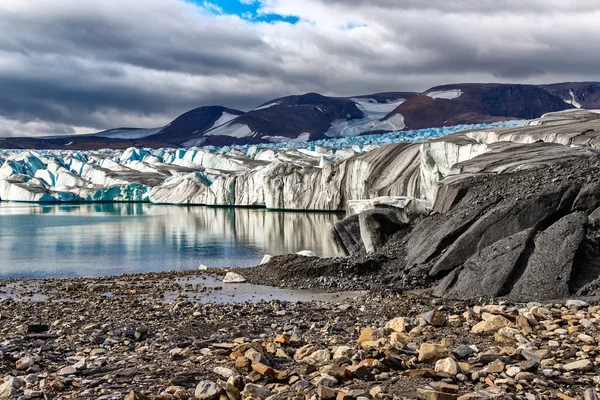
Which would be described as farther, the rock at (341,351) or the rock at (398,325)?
the rock at (398,325)

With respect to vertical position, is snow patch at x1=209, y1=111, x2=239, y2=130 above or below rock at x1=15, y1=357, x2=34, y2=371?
above

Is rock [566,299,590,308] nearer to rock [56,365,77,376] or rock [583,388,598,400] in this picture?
rock [583,388,598,400]

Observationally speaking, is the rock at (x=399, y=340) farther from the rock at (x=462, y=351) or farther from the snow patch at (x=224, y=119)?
the snow patch at (x=224, y=119)

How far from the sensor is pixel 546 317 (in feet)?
21.2

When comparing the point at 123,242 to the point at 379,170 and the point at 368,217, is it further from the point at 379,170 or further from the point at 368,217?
the point at 379,170

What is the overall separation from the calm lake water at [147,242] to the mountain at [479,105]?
100025mm

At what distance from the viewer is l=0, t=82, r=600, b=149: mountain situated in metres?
138

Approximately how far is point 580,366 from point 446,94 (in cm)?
15833

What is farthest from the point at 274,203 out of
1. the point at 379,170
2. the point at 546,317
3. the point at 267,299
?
the point at 546,317

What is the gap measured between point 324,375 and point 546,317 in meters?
2.84

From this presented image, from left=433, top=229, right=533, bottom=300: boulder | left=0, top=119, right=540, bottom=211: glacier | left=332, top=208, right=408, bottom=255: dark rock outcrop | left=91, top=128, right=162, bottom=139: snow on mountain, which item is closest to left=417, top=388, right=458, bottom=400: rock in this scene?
left=433, top=229, right=533, bottom=300: boulder

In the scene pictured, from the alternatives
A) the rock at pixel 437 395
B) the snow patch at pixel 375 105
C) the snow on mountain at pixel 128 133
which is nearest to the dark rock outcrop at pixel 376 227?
the rock at pixel 437 395

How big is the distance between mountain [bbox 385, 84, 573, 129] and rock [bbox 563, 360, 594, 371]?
424 feet

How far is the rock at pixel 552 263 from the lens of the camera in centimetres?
891
